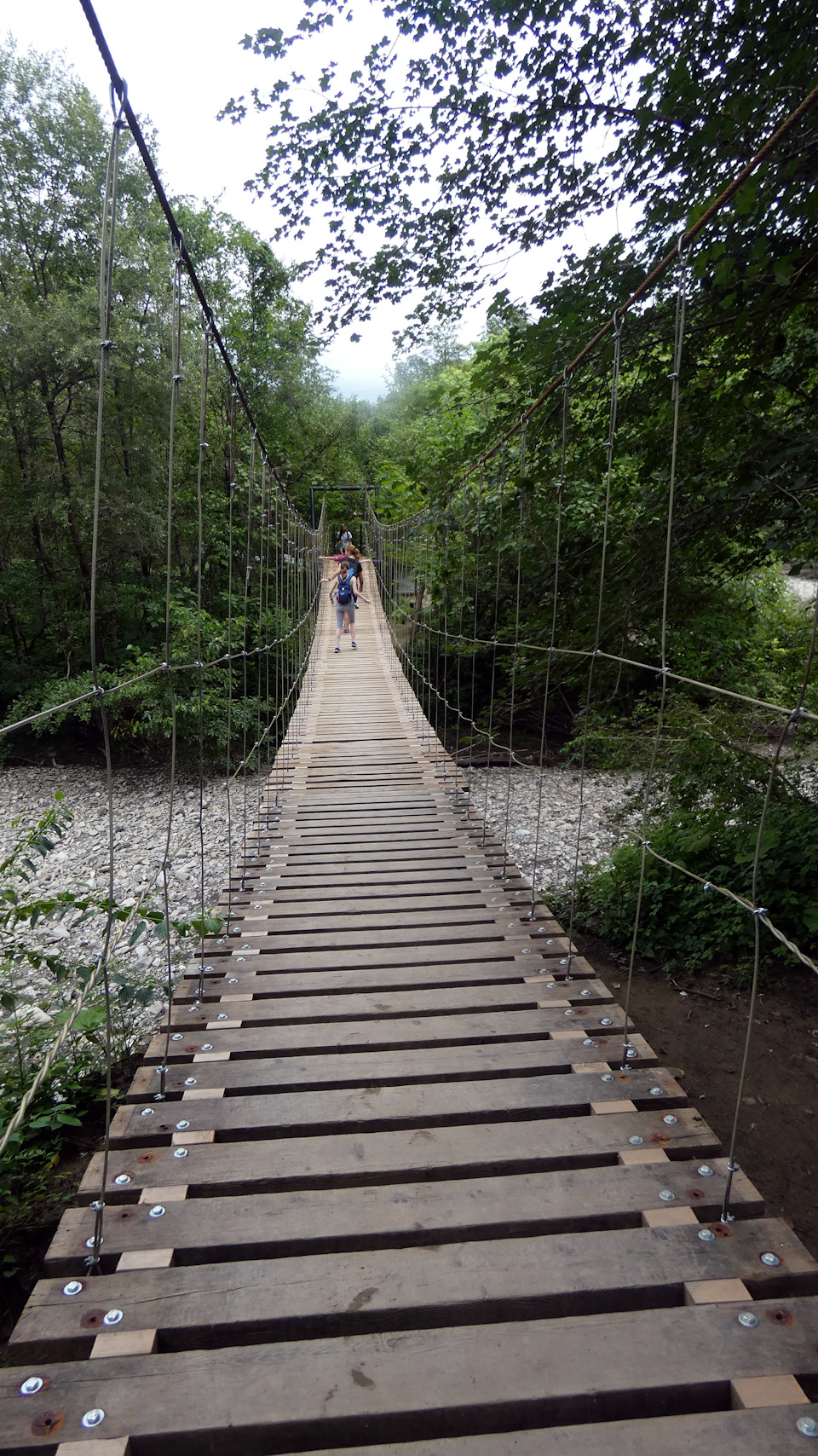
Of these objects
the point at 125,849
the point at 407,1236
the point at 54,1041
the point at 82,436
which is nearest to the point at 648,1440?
the point at 407,1236

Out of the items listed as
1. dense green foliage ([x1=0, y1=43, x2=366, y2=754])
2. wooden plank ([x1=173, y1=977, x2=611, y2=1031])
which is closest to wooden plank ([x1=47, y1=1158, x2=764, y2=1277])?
wooden plank ([x1=173, y1=977, x2=611, y2=1031])

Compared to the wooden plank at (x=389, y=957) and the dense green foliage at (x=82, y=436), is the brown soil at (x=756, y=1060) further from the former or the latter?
the dense green foliage at (x=82, y=436)

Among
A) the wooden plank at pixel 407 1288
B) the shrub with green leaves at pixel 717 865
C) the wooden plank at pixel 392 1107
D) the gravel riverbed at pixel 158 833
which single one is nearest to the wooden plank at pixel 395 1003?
the wooden plank at pixel 392 1107

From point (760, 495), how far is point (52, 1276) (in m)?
2.61

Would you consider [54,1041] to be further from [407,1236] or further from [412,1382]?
[412,1382]

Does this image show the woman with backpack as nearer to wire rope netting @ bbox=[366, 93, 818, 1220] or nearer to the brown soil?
wire rope netting @ bbox=[366, 93, 818, 1220]

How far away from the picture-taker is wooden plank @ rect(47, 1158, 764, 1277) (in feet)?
3.13

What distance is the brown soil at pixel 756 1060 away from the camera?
198 centimetres

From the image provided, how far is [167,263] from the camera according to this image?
8117 millimetres

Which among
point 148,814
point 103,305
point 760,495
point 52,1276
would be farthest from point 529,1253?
point 148,814

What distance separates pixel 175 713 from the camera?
145 cm

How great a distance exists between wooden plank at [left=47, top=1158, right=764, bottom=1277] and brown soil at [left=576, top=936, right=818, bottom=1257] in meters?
1.09

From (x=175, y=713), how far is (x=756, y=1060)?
213 centimetres

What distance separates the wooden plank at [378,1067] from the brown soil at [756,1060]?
0.92 metres
